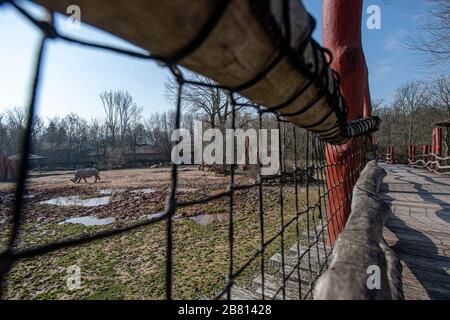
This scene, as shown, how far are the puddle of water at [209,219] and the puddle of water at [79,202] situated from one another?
455 centimetres

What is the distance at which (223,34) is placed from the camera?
354 millimetres

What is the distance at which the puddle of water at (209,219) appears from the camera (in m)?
6.19

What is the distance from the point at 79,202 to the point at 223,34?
445 inches

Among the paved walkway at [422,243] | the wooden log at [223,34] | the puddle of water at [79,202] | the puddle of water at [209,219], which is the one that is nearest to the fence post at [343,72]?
the paved walkway at [422,243]

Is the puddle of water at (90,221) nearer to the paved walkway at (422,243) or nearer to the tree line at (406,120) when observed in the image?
the paved walkway at (422,243)

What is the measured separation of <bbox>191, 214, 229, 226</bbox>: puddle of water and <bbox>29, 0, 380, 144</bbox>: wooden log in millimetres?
5783

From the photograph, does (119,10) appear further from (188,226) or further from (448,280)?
(188,226)

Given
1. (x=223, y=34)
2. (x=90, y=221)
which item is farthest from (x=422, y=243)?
(x=90, y=221)

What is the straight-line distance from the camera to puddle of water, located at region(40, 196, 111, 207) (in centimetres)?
927

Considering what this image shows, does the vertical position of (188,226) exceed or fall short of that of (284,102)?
it falls short
